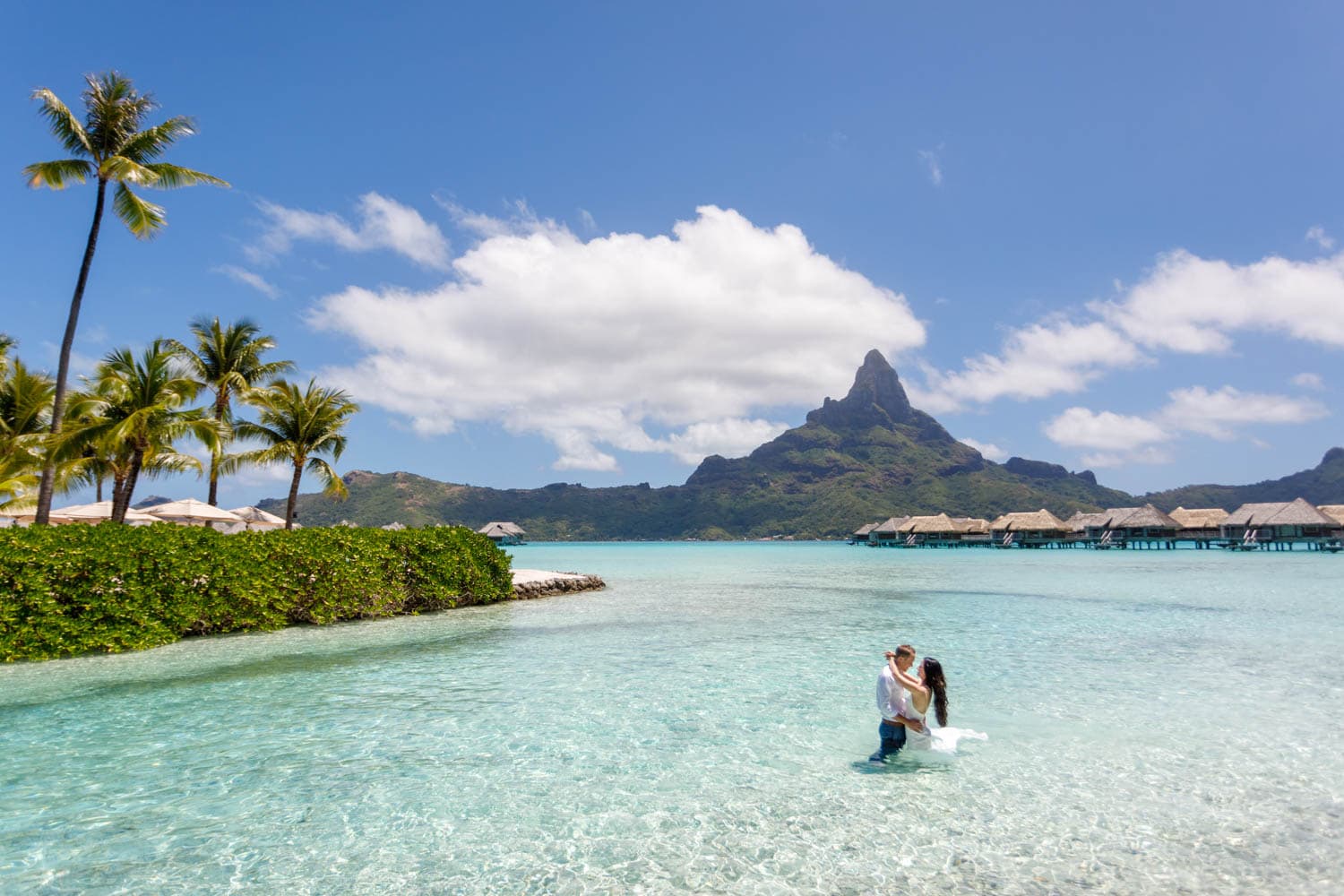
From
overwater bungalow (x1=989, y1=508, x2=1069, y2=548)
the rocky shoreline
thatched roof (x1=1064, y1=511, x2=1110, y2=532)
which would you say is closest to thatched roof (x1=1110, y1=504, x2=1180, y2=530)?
thatched roof (x1=1064, y1=511, x2=1110, y2=532)

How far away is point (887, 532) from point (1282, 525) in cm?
5101

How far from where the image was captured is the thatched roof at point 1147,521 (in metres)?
91.6

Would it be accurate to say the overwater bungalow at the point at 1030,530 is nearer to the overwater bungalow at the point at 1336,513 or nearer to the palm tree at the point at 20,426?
the overwater bungalow at the point at 1336,513

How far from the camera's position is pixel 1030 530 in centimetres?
10044

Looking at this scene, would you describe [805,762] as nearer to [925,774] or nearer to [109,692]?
[925,774]

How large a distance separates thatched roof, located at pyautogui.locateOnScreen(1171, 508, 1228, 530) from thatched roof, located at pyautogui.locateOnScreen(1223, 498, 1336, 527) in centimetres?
645

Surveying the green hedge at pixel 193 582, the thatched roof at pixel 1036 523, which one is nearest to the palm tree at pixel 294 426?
the green hedge at pixel 193 582

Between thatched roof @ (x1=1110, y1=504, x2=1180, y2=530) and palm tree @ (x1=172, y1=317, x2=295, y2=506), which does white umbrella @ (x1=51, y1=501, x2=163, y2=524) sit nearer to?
palm tree @ (x1=172, y1=317, x2=295, y2=506)

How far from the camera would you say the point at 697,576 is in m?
44.0

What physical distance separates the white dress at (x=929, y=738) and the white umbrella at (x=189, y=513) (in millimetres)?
29461

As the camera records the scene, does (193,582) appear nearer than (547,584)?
Yes

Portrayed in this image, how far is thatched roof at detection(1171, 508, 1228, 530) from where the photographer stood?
303ft

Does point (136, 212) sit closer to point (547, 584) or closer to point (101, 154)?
point (101, 154)

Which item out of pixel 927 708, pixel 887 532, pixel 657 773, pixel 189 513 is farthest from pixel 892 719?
pixel 887 532
